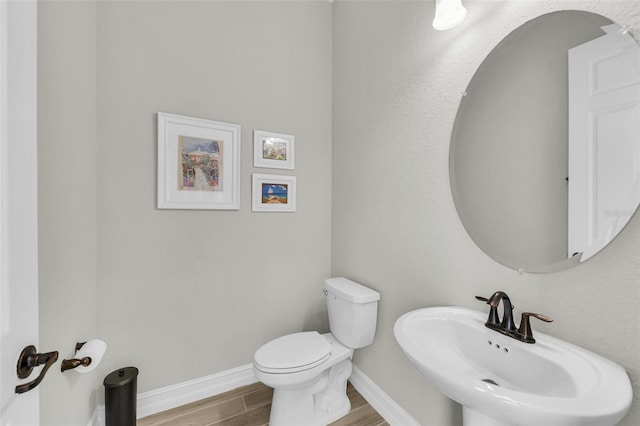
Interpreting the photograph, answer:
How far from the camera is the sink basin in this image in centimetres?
60

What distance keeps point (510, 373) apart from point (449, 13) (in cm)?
141

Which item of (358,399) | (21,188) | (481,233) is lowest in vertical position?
(358,399)

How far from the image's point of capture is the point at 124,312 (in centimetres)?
155

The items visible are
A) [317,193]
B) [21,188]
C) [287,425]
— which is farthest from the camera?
[317,193]

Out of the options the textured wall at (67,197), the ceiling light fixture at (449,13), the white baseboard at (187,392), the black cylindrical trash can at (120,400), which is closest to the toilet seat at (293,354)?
the white baseboard at (187,392)

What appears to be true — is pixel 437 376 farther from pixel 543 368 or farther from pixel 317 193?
pixel 317 193

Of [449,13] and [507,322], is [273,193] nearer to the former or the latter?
[449,13]

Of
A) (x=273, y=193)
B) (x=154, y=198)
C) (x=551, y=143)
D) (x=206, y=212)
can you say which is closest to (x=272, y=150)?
(x=273, y=193)

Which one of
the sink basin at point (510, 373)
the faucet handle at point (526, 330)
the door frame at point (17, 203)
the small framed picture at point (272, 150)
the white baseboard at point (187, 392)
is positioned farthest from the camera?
the small framed picture at point (272, 150)

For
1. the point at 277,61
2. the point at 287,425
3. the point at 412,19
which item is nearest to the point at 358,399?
the point at 287,425

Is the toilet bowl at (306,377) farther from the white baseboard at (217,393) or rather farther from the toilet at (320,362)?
the white baseboard at (217,393)

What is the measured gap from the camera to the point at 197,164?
1719 millimetres

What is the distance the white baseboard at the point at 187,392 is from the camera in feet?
5.19

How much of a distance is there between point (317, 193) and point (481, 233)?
1280mm
